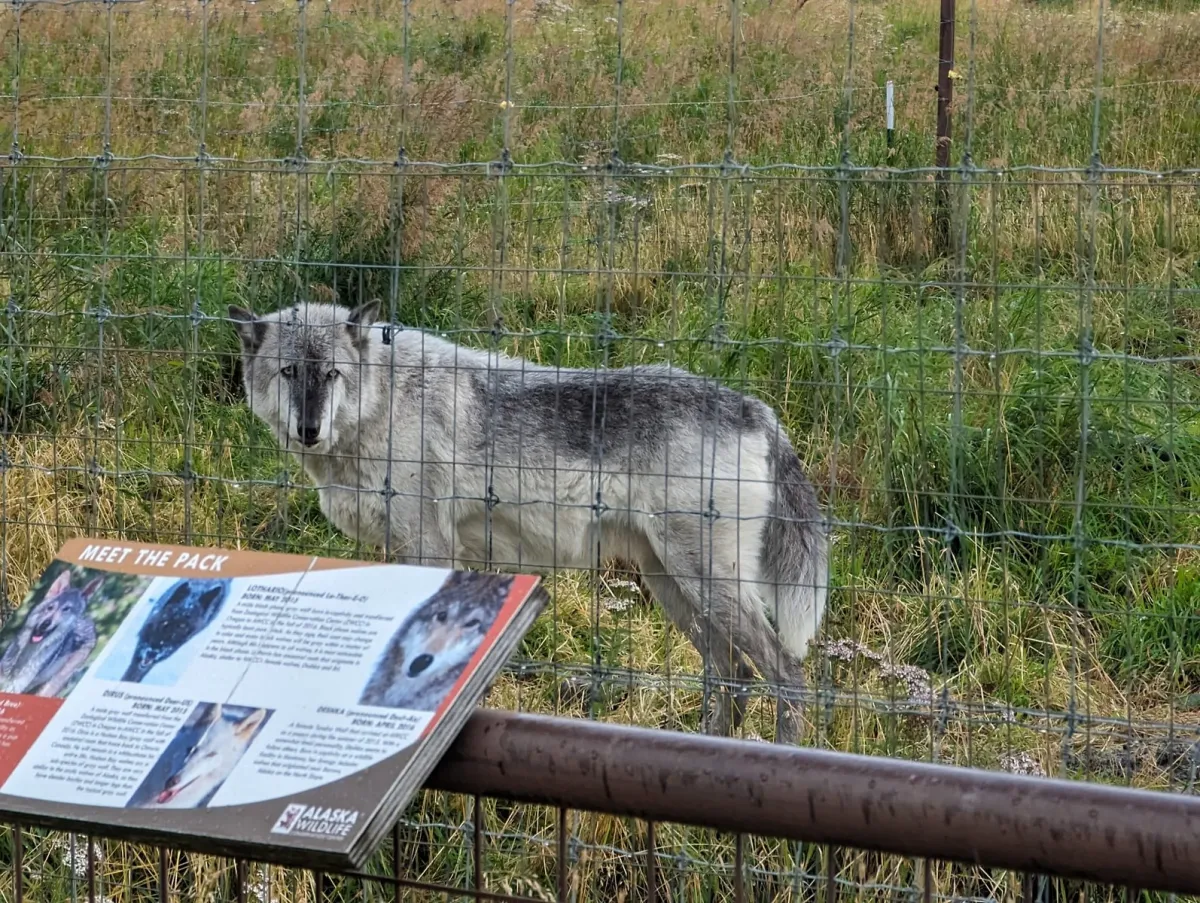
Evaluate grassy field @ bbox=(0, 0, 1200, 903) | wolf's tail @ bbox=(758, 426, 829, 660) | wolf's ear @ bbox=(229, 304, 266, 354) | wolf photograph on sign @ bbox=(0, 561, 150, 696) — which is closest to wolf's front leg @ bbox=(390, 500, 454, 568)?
grassy field @ bbox=(0, 0, 1200, 903)

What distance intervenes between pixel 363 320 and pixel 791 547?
2002 mm

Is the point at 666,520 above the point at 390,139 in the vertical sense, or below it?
below

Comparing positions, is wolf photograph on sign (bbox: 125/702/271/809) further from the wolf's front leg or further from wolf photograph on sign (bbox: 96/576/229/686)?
the wolf's front leg

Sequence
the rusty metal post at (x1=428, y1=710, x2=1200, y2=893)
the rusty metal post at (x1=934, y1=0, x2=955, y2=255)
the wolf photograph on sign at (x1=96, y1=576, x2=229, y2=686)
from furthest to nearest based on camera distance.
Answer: the rusty metal post at (x1=934, y1=0, x2=955, y2=255), the wolf photograph on sign at (x1=96, y1=576, x2=229, y2=686), the rusty metal post at (x1=428, y1=710, x2=1200, y2=893)

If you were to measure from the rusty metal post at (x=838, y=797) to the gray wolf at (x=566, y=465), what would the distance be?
364 centimetres

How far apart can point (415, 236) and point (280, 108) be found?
412 centimetres

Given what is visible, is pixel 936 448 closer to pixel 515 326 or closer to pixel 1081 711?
pixel 1081 711

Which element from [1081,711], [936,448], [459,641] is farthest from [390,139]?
[459,641]

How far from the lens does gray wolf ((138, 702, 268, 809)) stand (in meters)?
1.85

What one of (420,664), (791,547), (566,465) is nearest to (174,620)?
(420,664)

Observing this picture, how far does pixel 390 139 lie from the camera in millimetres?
10680

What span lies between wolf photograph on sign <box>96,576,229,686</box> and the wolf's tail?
3688 mm

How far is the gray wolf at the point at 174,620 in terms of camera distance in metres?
2.09

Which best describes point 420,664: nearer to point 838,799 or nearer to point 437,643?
point 437,643
